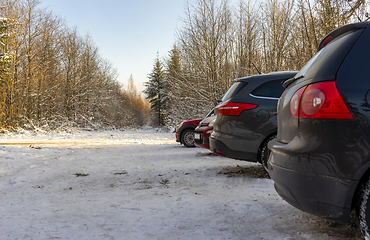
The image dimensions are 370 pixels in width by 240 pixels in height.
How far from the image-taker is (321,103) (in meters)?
1.88

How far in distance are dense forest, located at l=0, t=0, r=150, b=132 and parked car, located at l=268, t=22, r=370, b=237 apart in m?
20.1

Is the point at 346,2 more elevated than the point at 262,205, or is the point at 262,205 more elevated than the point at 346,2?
the point at 346,2

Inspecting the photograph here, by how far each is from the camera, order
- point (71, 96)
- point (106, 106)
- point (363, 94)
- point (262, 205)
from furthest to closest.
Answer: point (106, 106) < point (71, 96) < point (262, 205) < point (363, 94)

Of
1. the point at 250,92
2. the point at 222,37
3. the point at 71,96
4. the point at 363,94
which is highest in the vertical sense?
the point at 222,37

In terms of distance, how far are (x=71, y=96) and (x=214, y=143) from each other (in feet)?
88.2

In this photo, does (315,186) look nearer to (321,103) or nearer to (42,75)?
(321,103)

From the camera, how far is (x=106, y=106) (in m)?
36.0

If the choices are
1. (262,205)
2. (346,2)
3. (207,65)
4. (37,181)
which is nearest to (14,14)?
(207,65)

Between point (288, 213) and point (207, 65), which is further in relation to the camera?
point (207, 65)

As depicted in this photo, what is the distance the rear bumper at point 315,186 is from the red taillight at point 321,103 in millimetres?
284

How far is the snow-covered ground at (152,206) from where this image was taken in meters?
2.46

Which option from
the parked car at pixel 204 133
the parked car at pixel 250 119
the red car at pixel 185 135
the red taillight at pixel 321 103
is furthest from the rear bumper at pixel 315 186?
the red car at pixel 185 135

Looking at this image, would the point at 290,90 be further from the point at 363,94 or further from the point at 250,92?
the point at 250,92

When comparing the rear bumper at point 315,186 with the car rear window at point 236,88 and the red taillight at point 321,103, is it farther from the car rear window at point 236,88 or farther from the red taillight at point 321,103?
the car rear window at point 236,88
